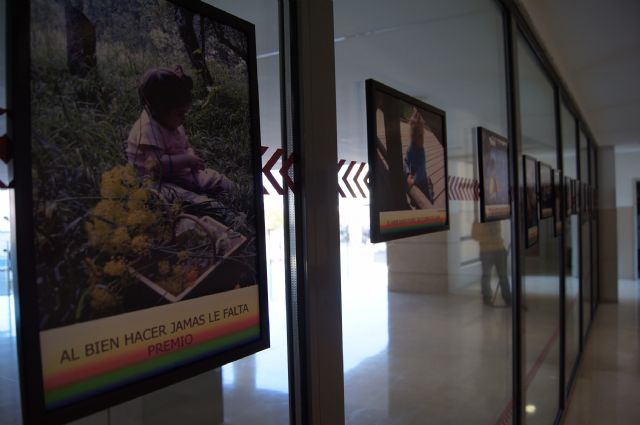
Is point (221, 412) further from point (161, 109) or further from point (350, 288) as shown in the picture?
point (350, 288)

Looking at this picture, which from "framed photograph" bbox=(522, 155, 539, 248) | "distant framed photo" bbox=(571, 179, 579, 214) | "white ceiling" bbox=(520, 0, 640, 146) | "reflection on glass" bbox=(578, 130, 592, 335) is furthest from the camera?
"reflection on glass" bbox=(578, 130, 592, 335)

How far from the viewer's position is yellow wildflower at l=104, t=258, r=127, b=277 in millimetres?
693

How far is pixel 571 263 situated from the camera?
6742 mm

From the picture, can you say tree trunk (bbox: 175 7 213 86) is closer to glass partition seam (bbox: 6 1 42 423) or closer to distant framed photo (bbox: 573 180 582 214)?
glass partition seam (bbox: 6 1 42 423)

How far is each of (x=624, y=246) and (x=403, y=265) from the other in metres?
13.5

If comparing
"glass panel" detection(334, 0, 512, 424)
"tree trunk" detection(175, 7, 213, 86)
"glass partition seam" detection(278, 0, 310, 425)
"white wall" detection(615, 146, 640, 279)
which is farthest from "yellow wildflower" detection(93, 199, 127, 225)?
"white wall" detection(615, 146, 640, 279)

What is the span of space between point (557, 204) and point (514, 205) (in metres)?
1.77

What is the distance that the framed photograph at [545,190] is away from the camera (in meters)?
3.71

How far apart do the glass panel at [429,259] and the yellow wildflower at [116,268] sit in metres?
0.76

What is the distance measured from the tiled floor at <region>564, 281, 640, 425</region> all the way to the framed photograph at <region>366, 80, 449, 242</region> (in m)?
3.68

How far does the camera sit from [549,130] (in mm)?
4641

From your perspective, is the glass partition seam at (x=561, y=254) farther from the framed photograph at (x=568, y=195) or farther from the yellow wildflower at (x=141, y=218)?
the yellow wildflower at (x=141, y=218)

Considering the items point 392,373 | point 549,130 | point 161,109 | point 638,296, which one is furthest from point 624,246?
point 161,109

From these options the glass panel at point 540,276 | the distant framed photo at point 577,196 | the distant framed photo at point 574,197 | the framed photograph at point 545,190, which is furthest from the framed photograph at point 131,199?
the distant framed photo at point 577,196
